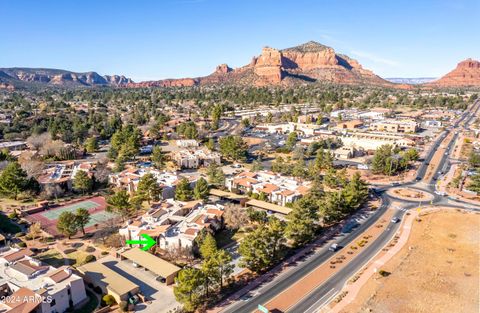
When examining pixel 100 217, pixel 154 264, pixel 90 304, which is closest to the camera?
pixel 90 304

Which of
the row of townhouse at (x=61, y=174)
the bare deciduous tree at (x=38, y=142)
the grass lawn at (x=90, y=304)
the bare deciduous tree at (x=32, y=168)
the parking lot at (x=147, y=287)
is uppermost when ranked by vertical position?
the bare deciduous tree at (x=38, y=142)

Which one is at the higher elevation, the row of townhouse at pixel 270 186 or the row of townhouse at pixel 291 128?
the row of townhouse at pixel 291 128

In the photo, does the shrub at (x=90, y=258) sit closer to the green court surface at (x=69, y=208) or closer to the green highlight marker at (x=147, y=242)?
the green highlight marker at (x=147, y=242)

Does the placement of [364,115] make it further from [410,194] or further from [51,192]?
[51,192]

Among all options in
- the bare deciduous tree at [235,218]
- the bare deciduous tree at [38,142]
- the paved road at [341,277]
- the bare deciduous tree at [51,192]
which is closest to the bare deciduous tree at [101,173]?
the bare deciduous tree at [51,192]

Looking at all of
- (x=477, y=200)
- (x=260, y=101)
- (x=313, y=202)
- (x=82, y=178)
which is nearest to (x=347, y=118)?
(x=260, y=101)

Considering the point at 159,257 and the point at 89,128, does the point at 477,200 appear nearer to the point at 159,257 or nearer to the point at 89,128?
the point at 159,257

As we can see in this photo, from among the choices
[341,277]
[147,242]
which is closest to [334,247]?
[341,277]
